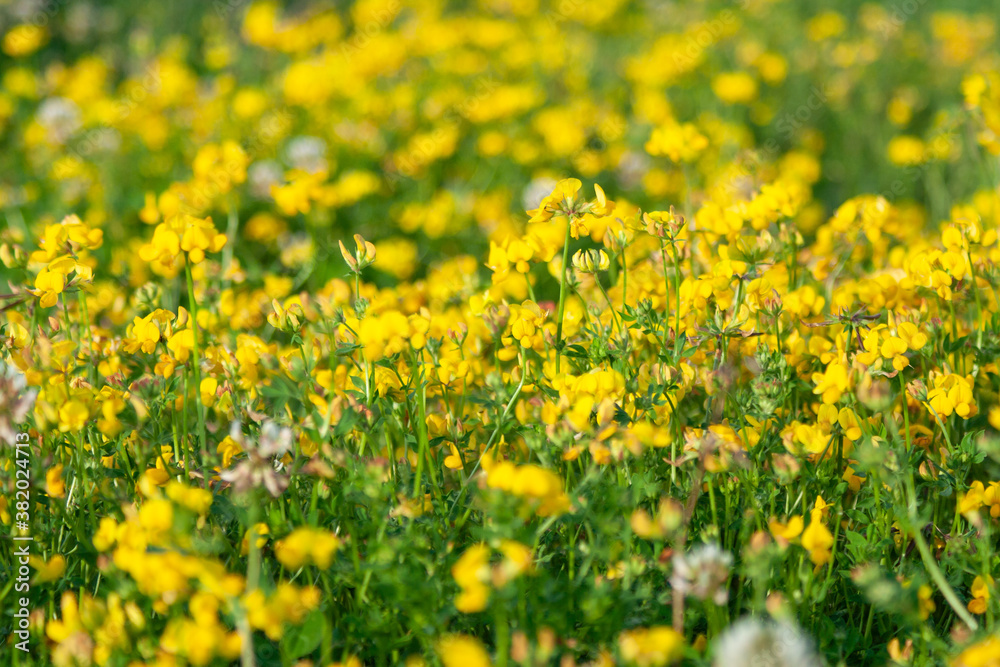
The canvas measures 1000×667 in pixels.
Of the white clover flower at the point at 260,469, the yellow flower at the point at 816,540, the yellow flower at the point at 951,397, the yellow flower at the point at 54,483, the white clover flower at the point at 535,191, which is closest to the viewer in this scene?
the white clover flower at the point at 260,469

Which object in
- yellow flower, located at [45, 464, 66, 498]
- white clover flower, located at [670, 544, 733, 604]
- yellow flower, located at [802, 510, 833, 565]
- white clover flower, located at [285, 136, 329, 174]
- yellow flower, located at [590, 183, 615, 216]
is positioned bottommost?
white clover flower, located at [285, 136, 329, 174]

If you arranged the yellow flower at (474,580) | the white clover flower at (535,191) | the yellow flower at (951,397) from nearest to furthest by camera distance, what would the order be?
the yellow flower at (474,580)
the yellow flower at (951,397)
the white clover flower at (535,191)

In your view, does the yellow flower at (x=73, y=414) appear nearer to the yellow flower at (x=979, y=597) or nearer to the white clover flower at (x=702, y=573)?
the white clover flower at (x=702, y=573)

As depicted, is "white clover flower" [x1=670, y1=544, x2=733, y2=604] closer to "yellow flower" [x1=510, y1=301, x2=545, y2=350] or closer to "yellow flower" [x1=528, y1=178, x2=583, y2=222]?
"yellow flower" [x1=510, y1=301, x2=545, y2=350]

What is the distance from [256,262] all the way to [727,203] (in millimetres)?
2134

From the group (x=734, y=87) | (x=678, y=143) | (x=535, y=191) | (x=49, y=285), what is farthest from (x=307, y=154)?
(x=49, y=285)

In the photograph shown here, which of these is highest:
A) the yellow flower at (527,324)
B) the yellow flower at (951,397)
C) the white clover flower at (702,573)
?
the white clover flower at (702,573)

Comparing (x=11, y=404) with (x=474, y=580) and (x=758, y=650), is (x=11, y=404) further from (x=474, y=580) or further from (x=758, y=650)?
(x=758, y=650)

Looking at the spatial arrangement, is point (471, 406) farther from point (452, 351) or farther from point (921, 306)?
point (921, 306)

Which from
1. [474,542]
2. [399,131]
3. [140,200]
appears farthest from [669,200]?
[474,542]

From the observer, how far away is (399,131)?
5051 mm

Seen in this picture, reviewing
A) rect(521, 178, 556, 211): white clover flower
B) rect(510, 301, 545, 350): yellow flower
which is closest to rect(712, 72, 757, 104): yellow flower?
rect(521, 178, 556, 211): white clover flower

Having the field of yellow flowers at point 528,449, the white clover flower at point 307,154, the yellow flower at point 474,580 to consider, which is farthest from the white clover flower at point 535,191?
the yellow flower at point 474,580

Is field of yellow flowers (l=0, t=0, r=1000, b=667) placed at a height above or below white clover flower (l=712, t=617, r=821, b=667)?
below
